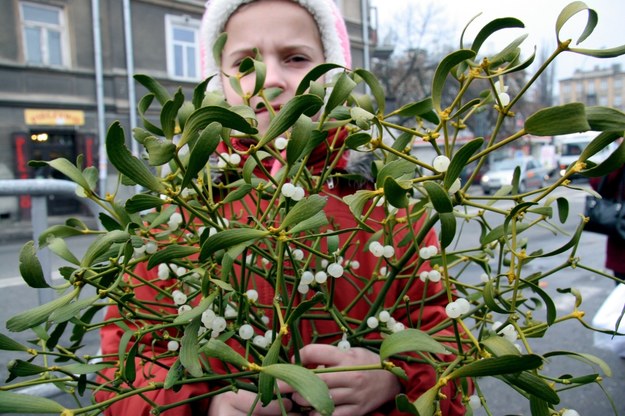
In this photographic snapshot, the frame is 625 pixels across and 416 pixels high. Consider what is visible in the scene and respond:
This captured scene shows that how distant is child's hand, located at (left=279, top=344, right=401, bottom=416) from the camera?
0.39 m

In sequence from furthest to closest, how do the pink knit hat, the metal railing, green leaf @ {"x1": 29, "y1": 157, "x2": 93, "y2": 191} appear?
the metal railing < the pink knit hat < green leaf @ {"x1": 29, "y1": 157, "x2": 93, "y2": 191}

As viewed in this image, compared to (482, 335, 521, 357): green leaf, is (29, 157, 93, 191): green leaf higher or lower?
higher

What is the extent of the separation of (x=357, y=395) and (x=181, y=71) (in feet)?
28.6

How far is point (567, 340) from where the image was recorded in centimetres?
204

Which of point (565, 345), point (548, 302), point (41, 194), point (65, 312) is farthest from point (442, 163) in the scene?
point (565, 345)

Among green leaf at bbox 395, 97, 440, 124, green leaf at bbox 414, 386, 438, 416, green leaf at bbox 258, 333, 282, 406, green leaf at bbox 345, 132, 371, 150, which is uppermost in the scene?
green leaf at bbox 395, 97, 440, 124

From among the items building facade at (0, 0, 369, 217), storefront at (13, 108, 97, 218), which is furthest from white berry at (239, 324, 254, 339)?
storefront at (13, 108, 97, 218)

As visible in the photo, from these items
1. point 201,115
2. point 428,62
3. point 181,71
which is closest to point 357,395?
point 201,115

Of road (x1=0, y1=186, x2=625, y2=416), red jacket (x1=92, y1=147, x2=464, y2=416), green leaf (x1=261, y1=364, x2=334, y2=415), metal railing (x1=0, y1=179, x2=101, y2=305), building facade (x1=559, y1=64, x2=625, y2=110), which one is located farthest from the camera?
building facade (x1=559, y1=64, x2=625, y2=110)

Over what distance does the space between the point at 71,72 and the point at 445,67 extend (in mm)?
8183

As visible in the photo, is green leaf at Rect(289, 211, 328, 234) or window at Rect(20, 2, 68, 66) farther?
window at Rect(20, 2, 68, 66)

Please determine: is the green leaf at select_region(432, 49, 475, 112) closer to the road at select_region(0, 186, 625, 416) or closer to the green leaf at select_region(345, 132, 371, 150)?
the green leaf at select_region(345, 132, 371, 150)

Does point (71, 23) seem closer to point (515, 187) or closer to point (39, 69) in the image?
point (39, 69)

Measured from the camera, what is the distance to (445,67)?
27cm
